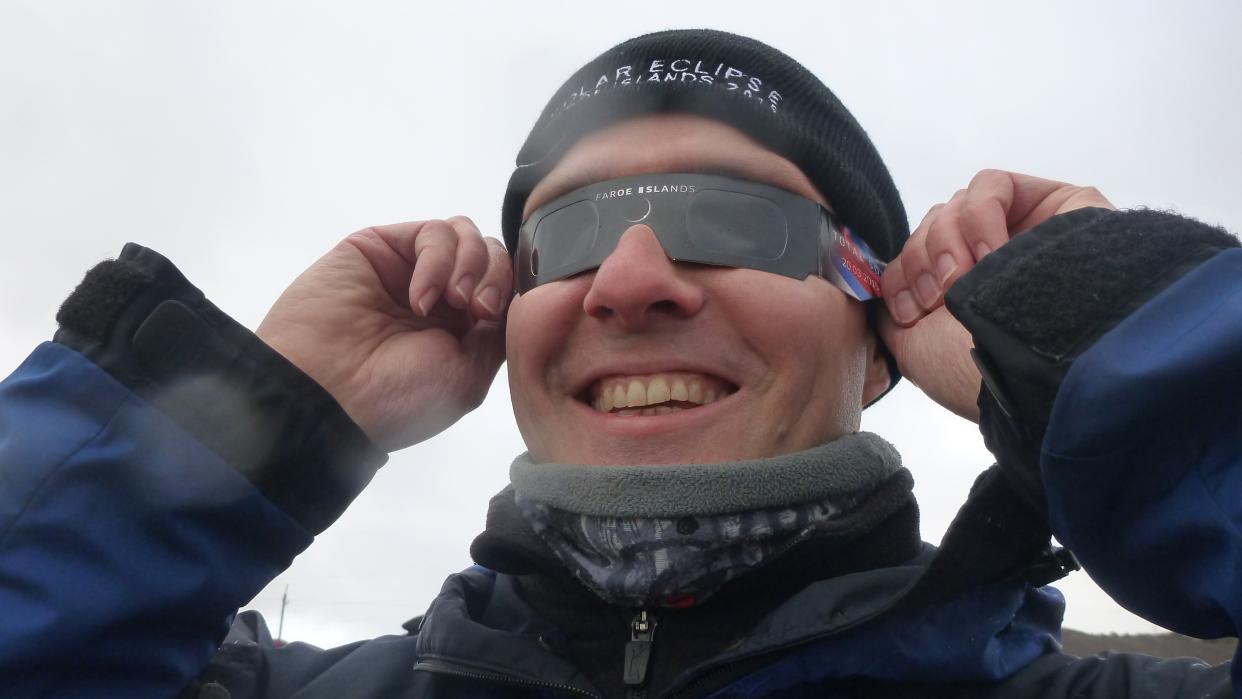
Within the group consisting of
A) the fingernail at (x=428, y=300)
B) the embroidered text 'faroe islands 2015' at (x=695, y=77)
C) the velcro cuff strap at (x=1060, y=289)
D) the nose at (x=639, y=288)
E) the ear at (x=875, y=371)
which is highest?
the embroidered text 'faroe islands 2015' at (x=695, y=77)

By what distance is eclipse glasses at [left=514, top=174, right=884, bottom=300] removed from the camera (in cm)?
219

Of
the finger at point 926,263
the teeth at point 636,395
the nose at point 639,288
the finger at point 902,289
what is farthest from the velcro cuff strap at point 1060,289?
the teeth at point 636,395

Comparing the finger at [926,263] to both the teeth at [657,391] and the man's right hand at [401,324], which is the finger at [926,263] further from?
the man's right hand at [401,324]

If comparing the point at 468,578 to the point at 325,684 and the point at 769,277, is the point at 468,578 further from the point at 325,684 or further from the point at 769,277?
the point at 769,277

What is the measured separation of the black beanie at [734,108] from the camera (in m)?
2.41

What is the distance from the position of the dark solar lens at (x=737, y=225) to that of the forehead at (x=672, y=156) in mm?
88

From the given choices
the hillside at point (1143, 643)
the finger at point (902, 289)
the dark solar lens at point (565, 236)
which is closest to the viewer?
the finger at point (902, 289)

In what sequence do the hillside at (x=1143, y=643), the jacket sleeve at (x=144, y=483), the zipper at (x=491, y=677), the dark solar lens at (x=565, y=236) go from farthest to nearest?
the hillside at (x=1143, y=643), the dark solar lens at (x=565, y=236), the zipper at (x=491, y=677), the jacket sleeve at (x=144, y=483)

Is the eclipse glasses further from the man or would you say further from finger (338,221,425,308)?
finger (338,221,425,308)

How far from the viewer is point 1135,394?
53.5 inches

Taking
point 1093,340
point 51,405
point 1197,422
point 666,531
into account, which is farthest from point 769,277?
point 51,405

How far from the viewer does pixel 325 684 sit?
213 cm

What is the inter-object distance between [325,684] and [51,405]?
870mm

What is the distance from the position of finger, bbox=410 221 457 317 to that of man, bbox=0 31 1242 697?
0.04 ft
